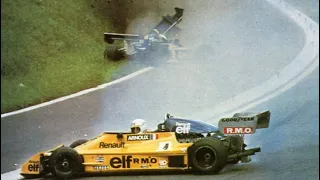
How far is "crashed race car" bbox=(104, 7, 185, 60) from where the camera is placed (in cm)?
350

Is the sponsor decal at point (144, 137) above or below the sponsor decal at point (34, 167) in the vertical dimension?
above

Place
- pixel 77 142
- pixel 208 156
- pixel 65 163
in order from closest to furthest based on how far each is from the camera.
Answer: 1. pixel 208 156
2. pixel 65 163
3. pixel 77 142

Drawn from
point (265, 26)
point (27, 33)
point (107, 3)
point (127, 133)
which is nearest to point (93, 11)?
point (107, 3)

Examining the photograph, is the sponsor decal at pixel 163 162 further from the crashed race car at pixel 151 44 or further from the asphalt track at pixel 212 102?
the crashed race car at pixel 151 44

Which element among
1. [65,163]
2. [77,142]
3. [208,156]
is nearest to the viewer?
[208,156]

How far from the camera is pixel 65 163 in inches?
137

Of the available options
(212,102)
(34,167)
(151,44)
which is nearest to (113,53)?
(151,44)

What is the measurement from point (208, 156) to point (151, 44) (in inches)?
25.6

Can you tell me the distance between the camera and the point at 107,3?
3500 millimetres

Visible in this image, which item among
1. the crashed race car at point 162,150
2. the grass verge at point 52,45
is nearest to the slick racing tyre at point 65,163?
the crashed race car at point 162,150

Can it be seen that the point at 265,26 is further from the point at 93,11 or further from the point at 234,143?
the point at 93,11

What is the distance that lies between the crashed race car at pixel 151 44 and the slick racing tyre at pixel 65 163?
1.70 ft

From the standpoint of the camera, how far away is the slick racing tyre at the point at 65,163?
345 centimetres

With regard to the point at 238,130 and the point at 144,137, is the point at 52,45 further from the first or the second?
the point at 238,130
